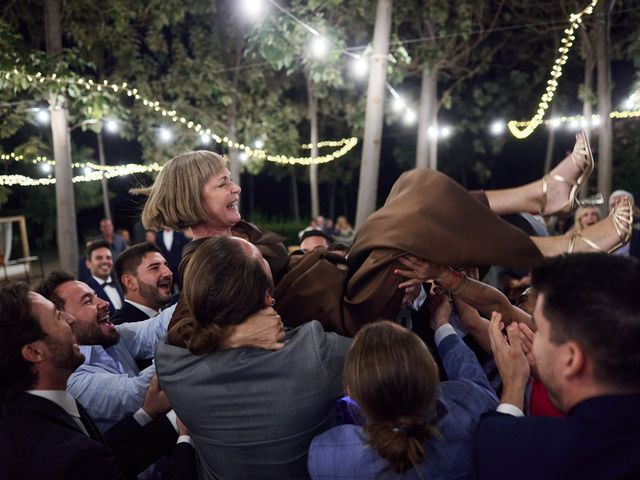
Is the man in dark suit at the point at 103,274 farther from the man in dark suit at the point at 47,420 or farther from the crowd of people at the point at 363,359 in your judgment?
the man in dark suit at the point at 47,420

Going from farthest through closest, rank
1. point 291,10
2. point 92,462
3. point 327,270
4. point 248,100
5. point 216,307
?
point 248,100
point 291,10
point 327,270
point 216,307
point 92,462

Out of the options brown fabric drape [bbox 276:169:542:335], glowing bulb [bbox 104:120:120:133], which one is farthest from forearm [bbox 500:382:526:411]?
glowing bulb [bbox 104:120:120:133]

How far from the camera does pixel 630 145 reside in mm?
21078

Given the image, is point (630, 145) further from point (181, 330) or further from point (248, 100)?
point (181, 330)

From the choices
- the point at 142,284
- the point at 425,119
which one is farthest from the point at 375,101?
the point at 425,119

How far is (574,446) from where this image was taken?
4.64ft

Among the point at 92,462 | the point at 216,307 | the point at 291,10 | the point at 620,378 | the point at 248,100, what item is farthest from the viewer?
the point at 248,100

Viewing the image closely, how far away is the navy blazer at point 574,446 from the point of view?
4.53 ft

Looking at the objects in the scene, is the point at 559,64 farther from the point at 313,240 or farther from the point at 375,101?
the point at 313,240

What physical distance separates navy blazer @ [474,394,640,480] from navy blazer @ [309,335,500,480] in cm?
24

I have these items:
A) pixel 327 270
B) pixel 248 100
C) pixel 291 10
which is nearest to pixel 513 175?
pixel 248 100

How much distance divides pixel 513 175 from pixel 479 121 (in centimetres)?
1035

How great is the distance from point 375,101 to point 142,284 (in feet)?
13.4

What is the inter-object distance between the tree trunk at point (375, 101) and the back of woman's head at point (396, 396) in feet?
17.6
